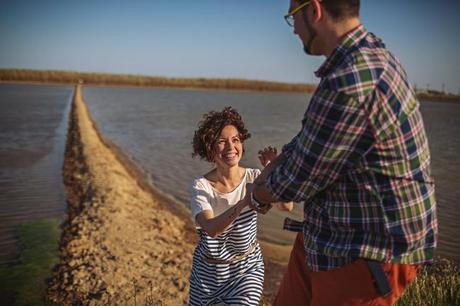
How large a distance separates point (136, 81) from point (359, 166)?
107880 mm

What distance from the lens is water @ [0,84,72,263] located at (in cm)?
908

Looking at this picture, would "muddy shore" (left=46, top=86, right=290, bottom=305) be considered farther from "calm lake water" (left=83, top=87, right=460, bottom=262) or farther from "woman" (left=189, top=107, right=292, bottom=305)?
"woman" (left=189, top=107, right=292, bottom=305)

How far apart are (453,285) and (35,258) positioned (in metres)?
6.01

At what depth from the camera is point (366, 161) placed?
1740mm

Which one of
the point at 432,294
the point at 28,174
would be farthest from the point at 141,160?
the point at 432,294

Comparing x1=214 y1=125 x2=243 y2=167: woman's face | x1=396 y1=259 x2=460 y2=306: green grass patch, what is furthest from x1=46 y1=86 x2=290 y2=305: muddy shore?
x1=396 y1=259 x2=460 y2=306: green grass patch

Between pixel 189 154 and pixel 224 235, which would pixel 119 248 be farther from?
pixel 189 154

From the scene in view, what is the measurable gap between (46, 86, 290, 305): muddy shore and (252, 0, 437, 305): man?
327 cm

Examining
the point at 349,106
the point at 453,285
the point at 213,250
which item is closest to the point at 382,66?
the point at 349,106

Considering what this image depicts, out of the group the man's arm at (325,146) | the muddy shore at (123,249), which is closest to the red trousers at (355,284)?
the man's arm at (325,146)

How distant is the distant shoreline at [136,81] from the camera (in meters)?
95.4

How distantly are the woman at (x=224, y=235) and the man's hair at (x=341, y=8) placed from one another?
1458 millimetres

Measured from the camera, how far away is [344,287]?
1.95m

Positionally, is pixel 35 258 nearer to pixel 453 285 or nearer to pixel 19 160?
pixel 453 285
